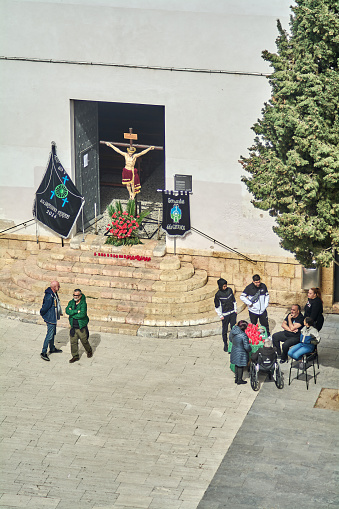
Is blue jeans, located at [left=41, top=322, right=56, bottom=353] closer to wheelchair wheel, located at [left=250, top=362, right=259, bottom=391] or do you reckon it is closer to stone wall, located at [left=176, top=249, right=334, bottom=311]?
wheelchair wheel, located at [left=250, top=362, right=259, bottom=391]

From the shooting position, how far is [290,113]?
62.6 feet

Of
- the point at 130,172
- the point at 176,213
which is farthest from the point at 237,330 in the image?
the point at 130,172

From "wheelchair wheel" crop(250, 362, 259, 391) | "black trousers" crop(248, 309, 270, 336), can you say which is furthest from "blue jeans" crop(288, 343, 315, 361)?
"black trousers" crop(248, 309, 270, 336)

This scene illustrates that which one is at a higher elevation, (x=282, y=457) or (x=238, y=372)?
(x=238, y=372)

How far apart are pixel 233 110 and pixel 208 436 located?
8.64 metres

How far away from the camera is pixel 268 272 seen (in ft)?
83.0

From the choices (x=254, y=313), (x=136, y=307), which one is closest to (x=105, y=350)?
(x=136, y=307)

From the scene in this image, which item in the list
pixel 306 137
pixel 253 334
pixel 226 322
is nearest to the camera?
pixel 306 137

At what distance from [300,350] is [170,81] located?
7525 mm

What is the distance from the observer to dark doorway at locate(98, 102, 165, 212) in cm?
2995

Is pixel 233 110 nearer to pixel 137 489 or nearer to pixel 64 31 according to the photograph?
pixel 64 31

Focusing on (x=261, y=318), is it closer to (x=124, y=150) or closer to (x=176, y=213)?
(x=176, y=213)

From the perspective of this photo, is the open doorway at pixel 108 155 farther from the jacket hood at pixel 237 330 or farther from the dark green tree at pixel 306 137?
the dark green tree at pixel 306 137

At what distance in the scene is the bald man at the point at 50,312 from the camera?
22.1m
